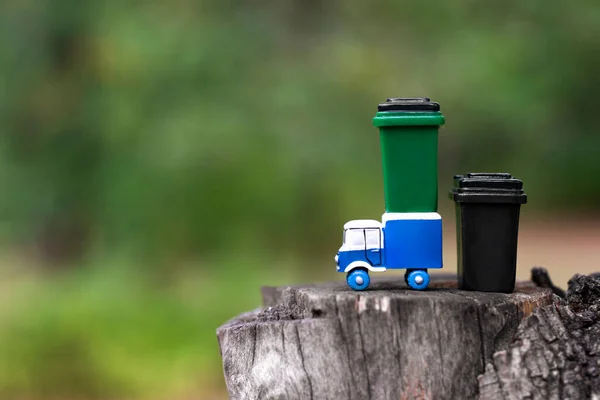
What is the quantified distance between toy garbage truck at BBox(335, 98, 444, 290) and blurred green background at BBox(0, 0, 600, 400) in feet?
11.4

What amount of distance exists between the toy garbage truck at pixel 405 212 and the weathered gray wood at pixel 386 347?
18 cm

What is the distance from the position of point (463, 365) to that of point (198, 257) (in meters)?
4.17

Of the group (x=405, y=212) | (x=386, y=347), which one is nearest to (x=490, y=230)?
(x=405, y=212)

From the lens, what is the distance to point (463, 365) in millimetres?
2219

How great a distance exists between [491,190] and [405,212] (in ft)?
0.87

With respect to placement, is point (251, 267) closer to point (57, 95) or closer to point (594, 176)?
point (57, 95)

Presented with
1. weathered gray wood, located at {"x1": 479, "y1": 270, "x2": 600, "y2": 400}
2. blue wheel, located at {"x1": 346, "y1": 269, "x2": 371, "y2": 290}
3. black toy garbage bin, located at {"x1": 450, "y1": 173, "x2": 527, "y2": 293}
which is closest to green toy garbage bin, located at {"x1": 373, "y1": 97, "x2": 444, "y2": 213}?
black toy garbage bin, located at {"x1": 450, "y1": 173, "x2": 527, "y2": 293}

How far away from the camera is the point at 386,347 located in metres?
2.21

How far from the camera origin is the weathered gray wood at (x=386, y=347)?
2.21m

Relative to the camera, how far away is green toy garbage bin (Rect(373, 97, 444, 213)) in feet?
8.13

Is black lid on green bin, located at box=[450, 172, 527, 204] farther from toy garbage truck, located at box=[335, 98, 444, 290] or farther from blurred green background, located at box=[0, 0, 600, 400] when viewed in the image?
blurred green background, located at box=[0, 0, 600, 400]

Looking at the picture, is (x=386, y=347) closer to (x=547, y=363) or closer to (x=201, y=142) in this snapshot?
(x=547, y=363)

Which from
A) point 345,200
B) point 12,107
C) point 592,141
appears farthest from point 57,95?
point 592,141

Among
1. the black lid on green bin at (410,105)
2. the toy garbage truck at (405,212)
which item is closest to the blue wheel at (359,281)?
the toy garbage truck at (405,212)
